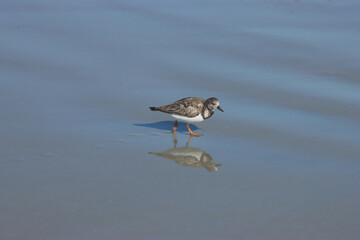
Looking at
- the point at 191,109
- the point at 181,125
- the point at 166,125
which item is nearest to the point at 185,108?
the point at 191,109

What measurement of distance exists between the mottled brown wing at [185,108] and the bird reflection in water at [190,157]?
0.79 meters

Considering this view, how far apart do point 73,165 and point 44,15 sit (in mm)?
10791

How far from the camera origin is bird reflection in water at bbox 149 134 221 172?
1000cm

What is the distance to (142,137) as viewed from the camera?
11086 millimetres

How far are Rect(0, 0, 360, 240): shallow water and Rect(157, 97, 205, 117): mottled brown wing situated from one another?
44cm

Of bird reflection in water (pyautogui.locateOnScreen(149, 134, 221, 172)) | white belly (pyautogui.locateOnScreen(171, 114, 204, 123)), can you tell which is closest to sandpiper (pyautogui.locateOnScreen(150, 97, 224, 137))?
white belly (pyautogui.locateOnScreen(171, 114, 204, 123))

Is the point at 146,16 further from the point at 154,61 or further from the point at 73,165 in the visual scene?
the point at 73,165

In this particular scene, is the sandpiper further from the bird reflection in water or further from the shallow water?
the bird reflection in water

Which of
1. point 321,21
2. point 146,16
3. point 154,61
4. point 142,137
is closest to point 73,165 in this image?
point 142,137

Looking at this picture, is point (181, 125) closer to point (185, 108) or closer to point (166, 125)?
point (166, 125)

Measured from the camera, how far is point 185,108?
11.5 m

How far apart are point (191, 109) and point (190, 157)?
55.1 inches

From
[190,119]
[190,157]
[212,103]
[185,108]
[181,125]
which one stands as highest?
[212,103]

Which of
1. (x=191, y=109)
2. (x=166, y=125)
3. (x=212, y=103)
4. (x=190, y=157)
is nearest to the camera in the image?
(x=190, y=157)
